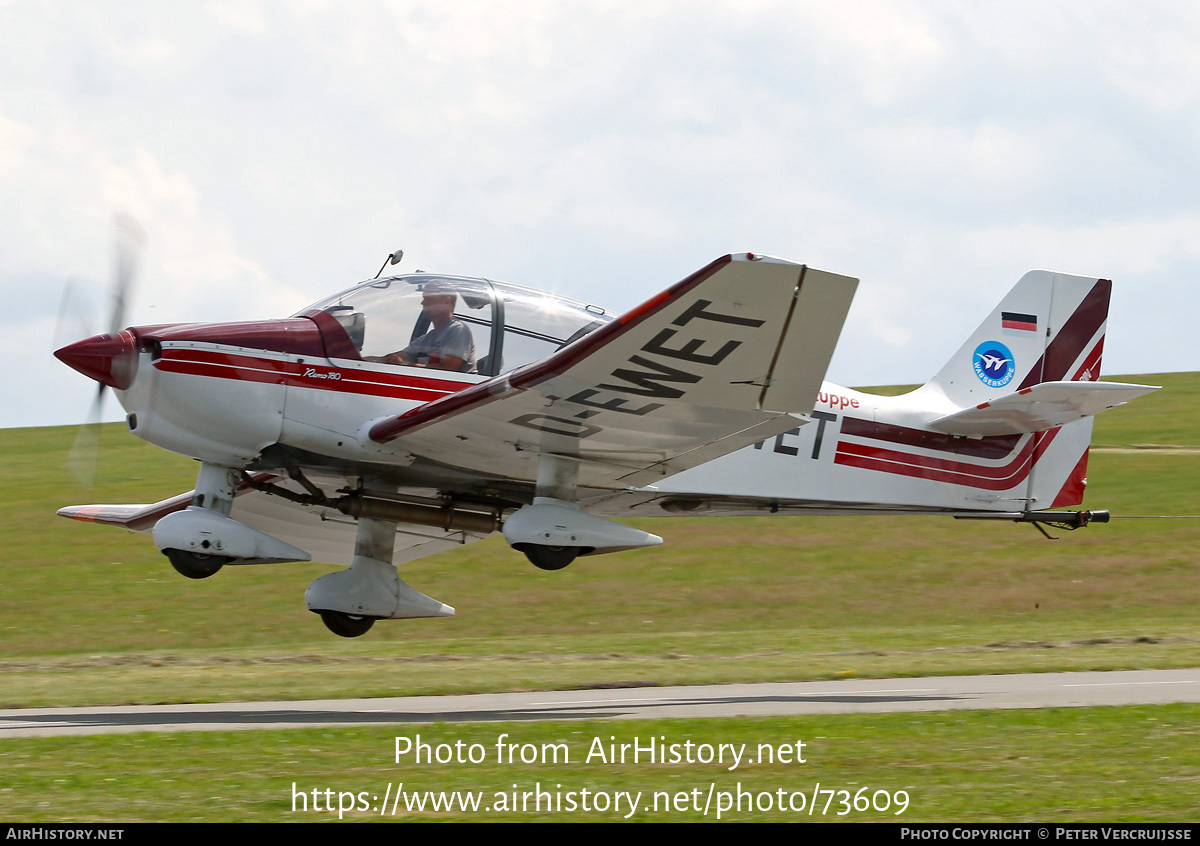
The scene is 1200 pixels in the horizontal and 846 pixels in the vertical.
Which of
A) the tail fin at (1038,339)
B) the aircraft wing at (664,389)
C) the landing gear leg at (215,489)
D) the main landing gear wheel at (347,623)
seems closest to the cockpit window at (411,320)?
the aircraft wing at (664,389)

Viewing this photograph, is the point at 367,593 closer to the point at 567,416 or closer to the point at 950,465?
the point at 567,416

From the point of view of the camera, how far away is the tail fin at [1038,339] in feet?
37.8

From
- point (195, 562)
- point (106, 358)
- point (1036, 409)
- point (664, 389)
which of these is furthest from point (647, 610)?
point (106, 358)

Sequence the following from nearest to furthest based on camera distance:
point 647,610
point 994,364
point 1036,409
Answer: point 1036,409 < point 994,364 < point 647,610

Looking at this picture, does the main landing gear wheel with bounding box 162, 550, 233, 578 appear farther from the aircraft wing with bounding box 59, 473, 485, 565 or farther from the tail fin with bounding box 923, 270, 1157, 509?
the tail fin with bounding box 923, 270, 1157, 509

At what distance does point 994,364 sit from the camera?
37.9 ft

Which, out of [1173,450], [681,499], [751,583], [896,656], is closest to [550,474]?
[681,499]

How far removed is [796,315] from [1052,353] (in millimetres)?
5412

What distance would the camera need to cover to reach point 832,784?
6367 millimetres

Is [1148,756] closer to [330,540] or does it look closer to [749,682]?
[749,682]

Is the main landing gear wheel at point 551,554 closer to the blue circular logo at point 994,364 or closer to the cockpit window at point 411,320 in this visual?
the cockpit window at point 411,320

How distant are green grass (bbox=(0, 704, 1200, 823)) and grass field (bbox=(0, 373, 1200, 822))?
0.03m

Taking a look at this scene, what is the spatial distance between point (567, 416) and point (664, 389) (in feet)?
2.74

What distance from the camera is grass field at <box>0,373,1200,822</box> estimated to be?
6.36 meters
